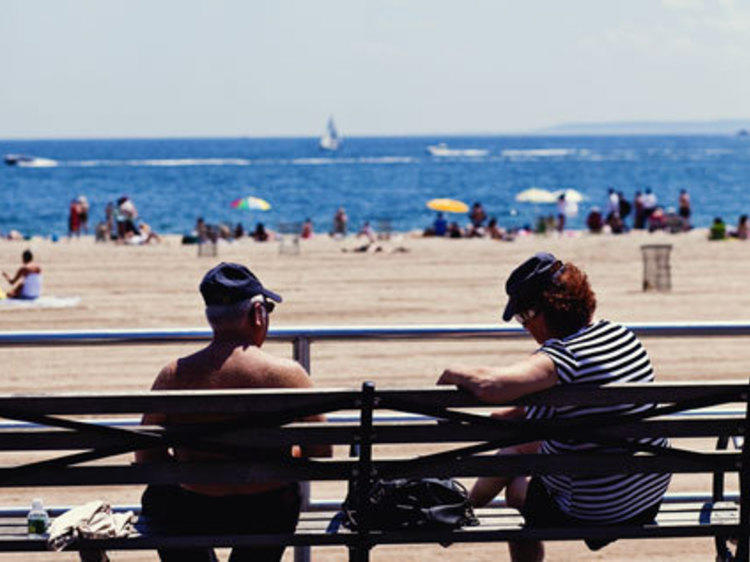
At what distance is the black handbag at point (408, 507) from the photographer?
14.4ft

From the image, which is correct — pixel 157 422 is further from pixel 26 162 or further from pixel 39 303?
pixel 26 162

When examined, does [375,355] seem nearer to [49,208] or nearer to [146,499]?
[146,499]

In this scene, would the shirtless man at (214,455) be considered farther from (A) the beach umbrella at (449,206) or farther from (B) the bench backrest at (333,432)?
(A) the beach umbrella at (449,206)

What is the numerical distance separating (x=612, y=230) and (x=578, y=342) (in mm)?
37197

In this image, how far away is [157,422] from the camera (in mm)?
4340

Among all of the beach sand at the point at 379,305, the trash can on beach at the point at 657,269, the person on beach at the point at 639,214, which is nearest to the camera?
the beach sand at the point at 379,305

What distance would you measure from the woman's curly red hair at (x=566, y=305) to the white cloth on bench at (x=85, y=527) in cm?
143

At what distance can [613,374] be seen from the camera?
4461 millimetres

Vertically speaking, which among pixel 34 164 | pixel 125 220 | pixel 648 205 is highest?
pixel 648 205

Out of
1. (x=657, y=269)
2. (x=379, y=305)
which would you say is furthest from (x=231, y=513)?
(x=657, y=269)

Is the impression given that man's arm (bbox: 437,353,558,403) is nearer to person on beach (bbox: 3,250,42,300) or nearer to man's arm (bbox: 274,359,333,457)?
man's arm (bbox: 274,359,333,457)

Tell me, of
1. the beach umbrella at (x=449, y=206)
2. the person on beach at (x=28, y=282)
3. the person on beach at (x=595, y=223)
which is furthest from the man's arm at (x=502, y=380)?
the person on beach at (x=595, y=223)

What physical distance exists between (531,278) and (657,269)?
16.9 meters

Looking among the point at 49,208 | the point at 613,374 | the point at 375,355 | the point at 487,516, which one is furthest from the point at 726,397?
the point at 49,208
